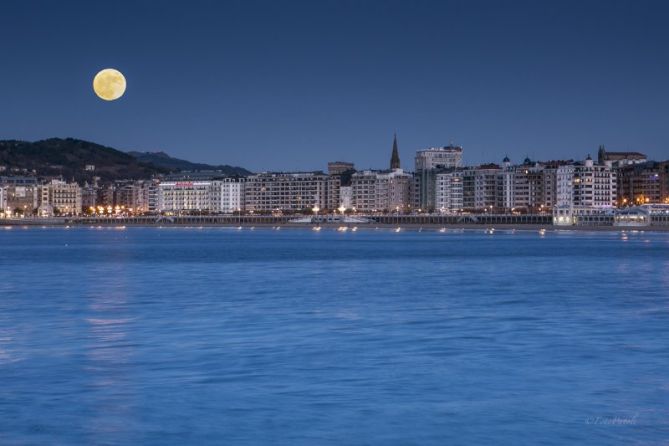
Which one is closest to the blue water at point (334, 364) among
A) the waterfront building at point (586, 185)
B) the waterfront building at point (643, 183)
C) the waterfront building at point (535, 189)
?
the waterfront building at point (586, 185)

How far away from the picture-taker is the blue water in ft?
46.7

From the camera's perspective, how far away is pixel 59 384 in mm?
17344

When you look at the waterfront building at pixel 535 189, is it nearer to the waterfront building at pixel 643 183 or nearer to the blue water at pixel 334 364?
the waterfront building at pixel 643 183

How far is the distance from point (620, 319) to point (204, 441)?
16.7 meters

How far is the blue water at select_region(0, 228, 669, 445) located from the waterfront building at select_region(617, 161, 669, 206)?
149 meters

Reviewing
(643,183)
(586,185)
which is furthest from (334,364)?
(643,183)

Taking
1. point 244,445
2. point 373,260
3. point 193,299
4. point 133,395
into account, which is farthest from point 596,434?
point 373,260

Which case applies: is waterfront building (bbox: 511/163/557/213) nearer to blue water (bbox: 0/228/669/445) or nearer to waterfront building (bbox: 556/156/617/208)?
waterfront building (bbox: 556/156/617/208)

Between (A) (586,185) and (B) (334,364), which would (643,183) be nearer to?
(A) (586,185)

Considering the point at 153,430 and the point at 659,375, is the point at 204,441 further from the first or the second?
the point at 659,375


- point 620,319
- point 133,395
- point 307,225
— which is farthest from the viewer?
point 307,225

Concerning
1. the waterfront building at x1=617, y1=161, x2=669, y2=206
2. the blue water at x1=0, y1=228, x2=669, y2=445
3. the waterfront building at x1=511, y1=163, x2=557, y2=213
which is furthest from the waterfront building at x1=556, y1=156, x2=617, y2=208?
the blue water at x1=0, y1=228, x2=669, y2=445

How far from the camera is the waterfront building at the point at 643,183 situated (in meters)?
183

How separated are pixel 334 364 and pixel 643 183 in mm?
176618
